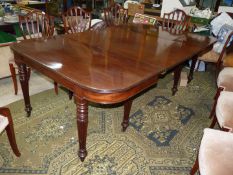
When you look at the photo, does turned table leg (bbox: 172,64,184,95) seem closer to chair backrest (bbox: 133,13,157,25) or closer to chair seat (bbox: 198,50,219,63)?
chair seat (bbox: 198,50,219,63)

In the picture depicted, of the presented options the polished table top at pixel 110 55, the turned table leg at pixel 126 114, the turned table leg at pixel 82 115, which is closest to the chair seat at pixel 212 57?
the polished table top at pixel 110 55

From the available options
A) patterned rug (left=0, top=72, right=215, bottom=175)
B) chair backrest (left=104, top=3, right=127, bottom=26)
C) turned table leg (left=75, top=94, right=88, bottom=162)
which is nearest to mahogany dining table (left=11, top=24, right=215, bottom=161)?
turned table leg (left=75, top=94, right=88, bottom=162)

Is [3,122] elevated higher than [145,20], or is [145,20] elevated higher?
[145,20]

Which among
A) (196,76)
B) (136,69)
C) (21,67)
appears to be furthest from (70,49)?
(196,76)

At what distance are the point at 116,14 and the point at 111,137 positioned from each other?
6.47 feet

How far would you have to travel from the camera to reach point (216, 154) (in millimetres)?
1125

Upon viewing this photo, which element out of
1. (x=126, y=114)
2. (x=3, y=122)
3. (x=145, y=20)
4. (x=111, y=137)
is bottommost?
(x=111, y=137)

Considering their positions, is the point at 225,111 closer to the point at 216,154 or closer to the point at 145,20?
the point at 216,154

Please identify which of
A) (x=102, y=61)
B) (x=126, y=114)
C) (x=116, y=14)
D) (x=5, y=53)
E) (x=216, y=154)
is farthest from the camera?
(x=116, y=14)

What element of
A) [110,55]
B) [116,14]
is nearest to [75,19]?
[116,14]

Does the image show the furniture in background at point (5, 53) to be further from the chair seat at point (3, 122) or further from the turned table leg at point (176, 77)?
the turned table leg at point (176, 77)

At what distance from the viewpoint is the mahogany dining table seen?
47.2 inches

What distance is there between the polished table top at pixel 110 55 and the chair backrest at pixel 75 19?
47 cm

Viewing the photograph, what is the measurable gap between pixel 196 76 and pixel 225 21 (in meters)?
0.93
